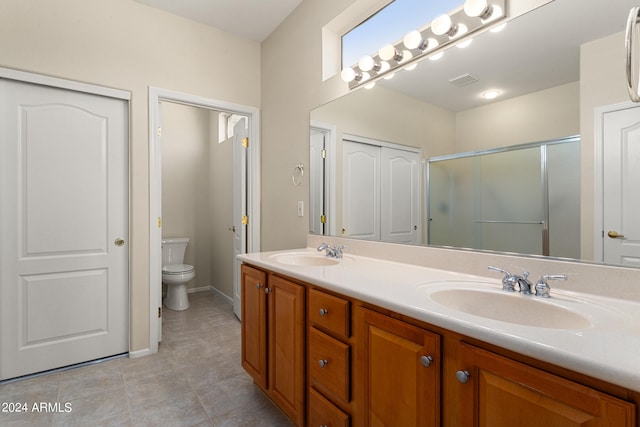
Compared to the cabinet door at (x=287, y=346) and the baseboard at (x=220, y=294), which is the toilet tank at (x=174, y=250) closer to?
the baseboard at (x=220, y=294)

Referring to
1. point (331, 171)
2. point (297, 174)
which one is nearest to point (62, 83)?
point (297, 174)

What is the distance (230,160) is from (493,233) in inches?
124

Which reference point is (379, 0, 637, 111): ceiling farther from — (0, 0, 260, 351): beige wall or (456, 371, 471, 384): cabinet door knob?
(0, 0, 260, 351): beige wall

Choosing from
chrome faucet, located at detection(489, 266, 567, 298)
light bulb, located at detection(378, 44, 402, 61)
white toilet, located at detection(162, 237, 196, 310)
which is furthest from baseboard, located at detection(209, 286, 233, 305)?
chrome faucet, located at detection(489, 266, 567, 298)

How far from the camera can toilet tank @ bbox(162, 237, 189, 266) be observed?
148 inches

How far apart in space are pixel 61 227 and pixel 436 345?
8.24 ft

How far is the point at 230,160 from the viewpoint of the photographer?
375 cm

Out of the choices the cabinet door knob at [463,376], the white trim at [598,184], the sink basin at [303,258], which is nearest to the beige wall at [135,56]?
the sink basin at [303,258]

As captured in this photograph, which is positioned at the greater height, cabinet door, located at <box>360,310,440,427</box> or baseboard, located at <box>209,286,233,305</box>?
cabinet door, located at <box>360,310,440,427</box>

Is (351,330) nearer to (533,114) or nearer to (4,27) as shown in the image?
(533,114)

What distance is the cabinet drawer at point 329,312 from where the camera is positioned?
1188 millimetres

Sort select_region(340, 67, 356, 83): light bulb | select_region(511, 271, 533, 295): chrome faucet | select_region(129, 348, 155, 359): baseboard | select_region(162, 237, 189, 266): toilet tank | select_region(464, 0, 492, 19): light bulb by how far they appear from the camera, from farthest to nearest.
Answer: select_region(162, 237, 189, 266): toilet tank, select_region(129, 348, 155, 359): baseboard, select_region(340, 67, 356, 83): light bulb, select_region(464, 0, 492, 19): light bulb, select_region(511, 271, 533, 295): chrome faucet

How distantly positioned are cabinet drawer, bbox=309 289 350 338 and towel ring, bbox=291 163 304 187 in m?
1.23

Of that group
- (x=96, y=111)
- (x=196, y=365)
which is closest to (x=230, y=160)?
(x=96, y=111)
